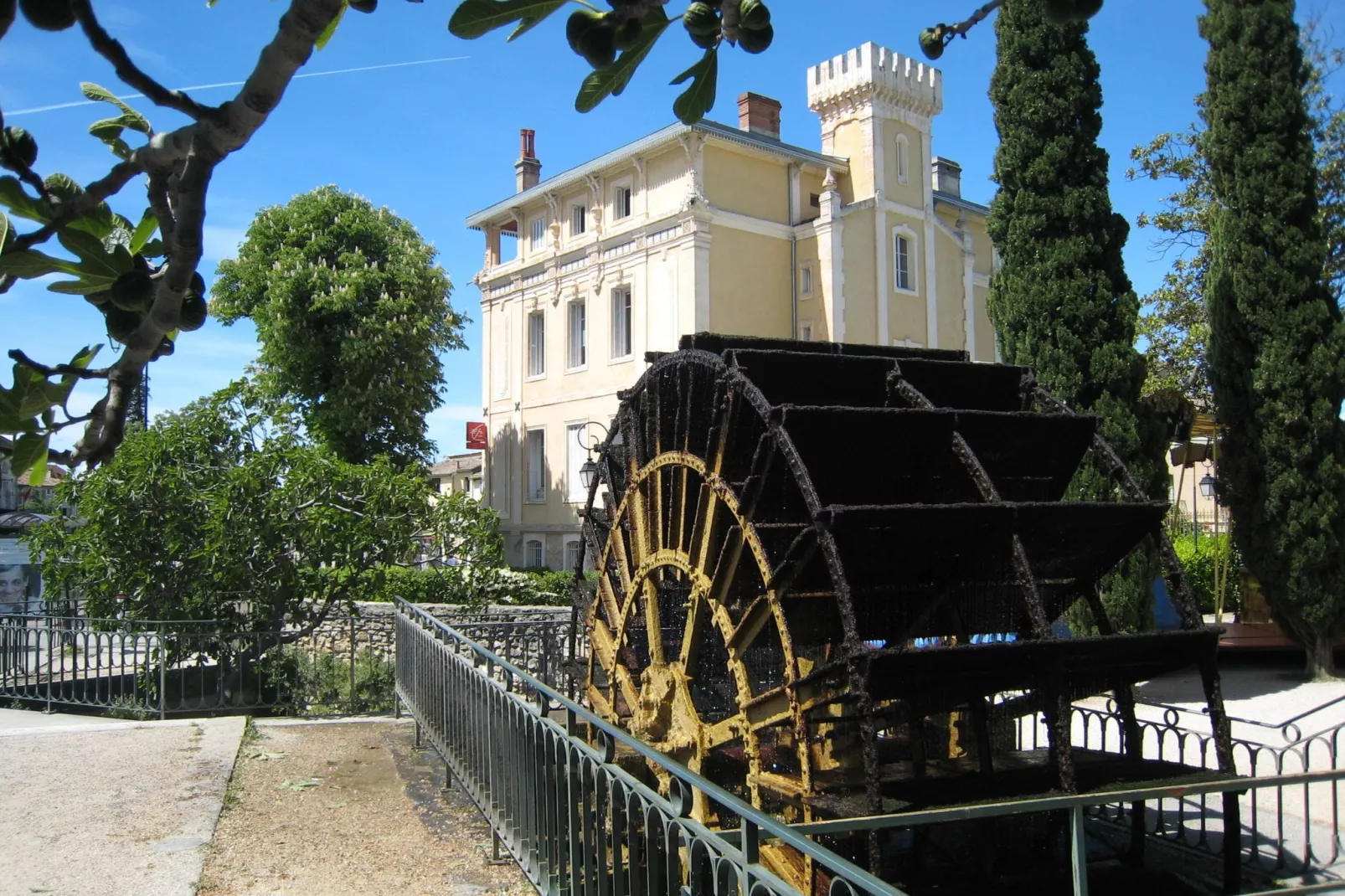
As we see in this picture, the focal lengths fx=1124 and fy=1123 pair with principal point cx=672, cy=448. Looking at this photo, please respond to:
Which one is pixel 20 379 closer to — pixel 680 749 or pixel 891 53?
pixel 680 749

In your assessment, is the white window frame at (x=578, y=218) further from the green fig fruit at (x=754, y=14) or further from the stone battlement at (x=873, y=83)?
the green fig fruit at (x=754, y=14)

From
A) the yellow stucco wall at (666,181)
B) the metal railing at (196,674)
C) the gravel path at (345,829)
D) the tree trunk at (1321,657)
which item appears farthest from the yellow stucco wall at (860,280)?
the gravel path at (345,829)

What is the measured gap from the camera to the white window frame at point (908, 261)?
25.0 meters

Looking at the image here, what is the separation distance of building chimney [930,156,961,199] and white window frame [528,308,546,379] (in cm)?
1092

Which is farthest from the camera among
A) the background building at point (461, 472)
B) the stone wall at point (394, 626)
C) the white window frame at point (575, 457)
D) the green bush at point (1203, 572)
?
the background building at point (461, 472)

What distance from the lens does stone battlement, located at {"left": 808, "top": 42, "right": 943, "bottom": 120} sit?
2434cm

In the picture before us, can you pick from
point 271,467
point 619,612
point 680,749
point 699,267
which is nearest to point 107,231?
point 680,749

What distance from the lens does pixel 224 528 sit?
12.2m

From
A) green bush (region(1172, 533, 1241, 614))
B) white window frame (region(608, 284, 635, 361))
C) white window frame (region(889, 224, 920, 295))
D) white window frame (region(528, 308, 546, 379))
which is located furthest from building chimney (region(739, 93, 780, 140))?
green bush (region(1172, 533, 1241, 614))

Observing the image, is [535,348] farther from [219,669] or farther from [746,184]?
[219,669]

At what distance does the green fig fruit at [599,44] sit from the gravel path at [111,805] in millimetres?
5196

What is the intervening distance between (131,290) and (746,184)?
23297 mm

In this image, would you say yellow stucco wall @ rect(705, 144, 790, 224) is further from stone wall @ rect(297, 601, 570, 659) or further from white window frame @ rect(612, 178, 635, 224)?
stone wall @ rect(297, 601, 570, 659)

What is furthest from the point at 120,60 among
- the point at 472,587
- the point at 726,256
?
the point at 726,256
